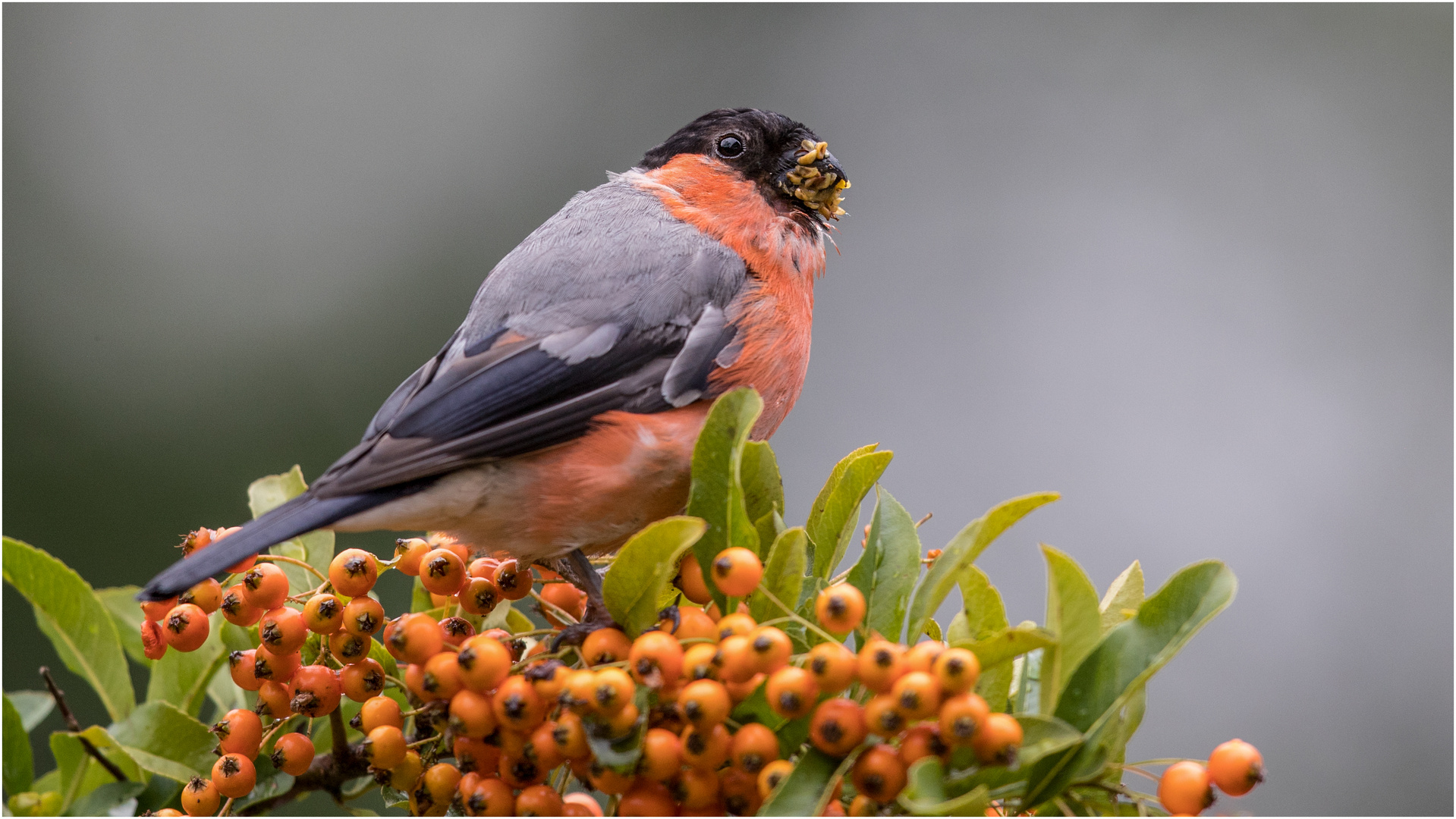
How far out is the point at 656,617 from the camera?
1.49 m

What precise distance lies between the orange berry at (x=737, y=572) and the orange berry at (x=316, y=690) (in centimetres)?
65

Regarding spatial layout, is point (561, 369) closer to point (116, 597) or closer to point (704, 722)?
point (704, 722)

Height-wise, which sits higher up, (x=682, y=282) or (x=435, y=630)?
(x=682, y=282)

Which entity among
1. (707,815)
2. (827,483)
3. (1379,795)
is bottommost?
(1379,795)

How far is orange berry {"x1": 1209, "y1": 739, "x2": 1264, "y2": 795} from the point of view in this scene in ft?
4.36

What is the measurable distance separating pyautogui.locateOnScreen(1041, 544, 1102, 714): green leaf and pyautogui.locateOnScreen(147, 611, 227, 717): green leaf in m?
1.45

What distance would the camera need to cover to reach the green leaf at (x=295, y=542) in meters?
2.03

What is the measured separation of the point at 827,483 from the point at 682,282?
2.05 feet

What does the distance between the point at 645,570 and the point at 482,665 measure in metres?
0.24

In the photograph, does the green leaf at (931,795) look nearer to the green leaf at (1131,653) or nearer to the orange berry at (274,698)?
the green leaf at (1131,653)

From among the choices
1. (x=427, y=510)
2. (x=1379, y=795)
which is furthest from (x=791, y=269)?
(x=1379, y=795)

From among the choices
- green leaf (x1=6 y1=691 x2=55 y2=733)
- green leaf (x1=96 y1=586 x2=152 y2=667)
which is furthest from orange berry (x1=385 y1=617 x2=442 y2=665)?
green leaf (x1=6 y1=691 x2=55 y2=733)

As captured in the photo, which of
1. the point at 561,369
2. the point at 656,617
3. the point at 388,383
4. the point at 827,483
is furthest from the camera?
the point at 388,383

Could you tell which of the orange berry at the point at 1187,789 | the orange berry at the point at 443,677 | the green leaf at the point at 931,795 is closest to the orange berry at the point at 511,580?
the orange berry at the point at 443,677
